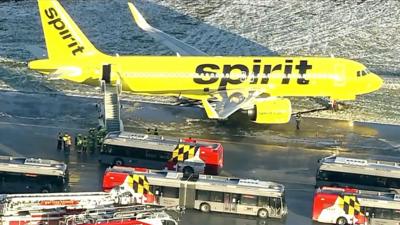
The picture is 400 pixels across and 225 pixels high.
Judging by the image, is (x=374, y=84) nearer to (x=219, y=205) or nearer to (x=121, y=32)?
(x=219, y=205)

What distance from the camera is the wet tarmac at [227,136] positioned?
48.8 metres

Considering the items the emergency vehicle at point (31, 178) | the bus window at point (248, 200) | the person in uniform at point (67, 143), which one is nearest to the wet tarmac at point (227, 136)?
the person in uniform at point (67, 143)

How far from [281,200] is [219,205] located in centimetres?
333

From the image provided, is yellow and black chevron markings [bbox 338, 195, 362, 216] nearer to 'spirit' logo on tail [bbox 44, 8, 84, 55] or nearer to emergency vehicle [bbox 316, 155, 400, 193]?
emergency vehicle [bbox 316, 155, 400, 193]

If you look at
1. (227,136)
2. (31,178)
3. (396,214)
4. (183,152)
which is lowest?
(396,214)

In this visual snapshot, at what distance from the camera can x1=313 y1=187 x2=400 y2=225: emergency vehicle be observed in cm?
4075

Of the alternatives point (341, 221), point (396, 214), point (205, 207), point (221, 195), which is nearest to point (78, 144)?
point (205, 207)

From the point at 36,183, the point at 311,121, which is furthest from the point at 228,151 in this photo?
the point at 36,183

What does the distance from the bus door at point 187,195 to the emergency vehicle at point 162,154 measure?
4490 mm

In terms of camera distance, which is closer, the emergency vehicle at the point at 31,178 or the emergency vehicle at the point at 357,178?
the emergency vehicle at the point at 31,178

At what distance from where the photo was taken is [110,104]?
56.4 metres

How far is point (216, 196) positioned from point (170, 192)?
248 cm

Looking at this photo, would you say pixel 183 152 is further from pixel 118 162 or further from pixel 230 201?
pixel 230 201

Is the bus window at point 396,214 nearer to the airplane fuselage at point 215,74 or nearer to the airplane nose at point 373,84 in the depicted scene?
the airplane fuselage at point 215,74
